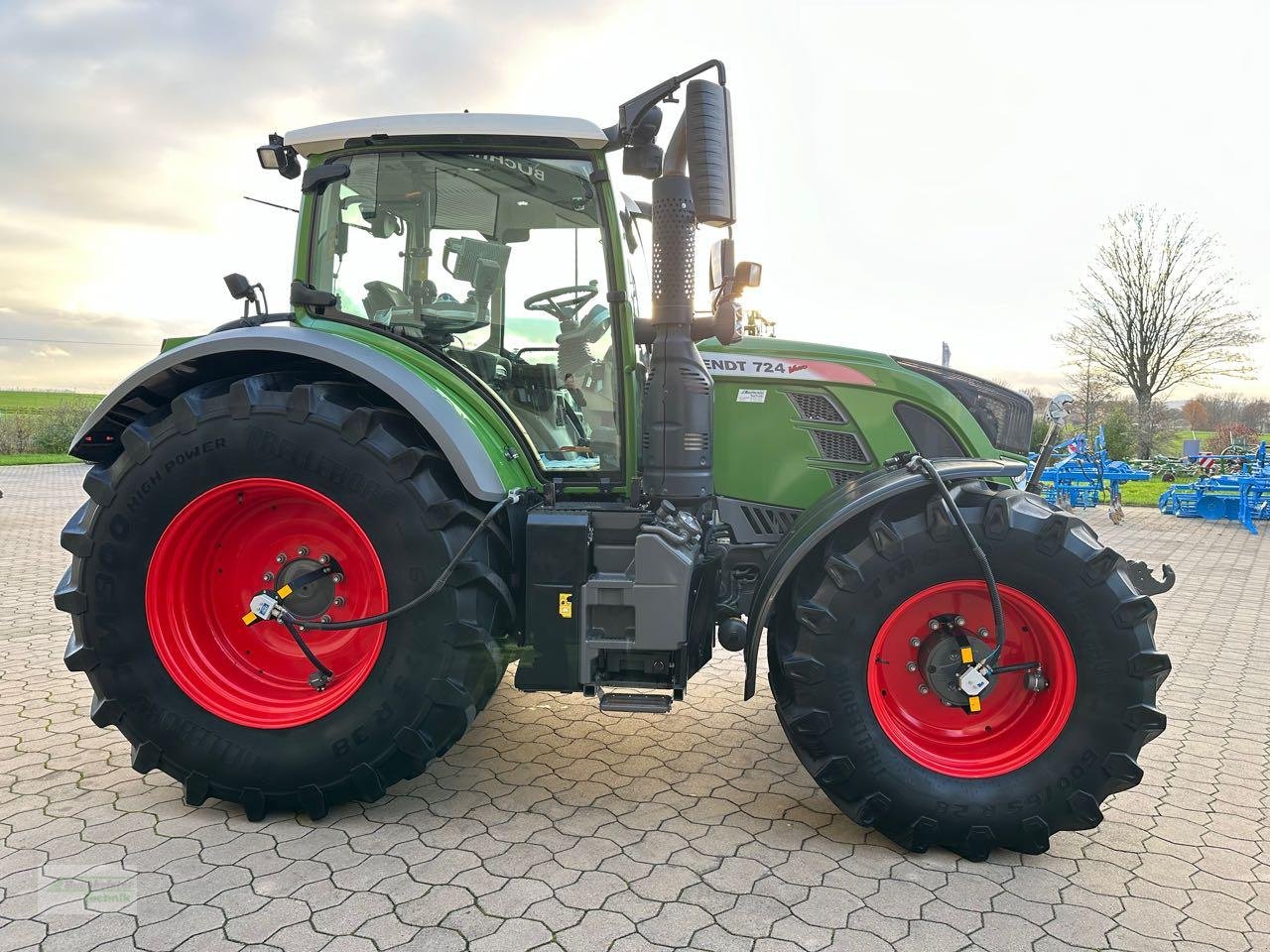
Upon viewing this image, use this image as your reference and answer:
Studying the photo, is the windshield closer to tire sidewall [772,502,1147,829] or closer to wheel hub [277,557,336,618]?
wheel hub [277,557,336,618]

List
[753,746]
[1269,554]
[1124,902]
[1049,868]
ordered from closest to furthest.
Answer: [1124,902]
[1049,868]
[753,746]
[1269,554]

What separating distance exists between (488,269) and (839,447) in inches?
65.9

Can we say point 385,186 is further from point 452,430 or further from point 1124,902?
point 1124,902

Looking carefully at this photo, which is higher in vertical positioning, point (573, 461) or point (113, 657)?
point (573, 461)

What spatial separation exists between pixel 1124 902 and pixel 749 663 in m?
1.40

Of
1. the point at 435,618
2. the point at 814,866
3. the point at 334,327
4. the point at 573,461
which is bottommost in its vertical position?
the point at 814,866

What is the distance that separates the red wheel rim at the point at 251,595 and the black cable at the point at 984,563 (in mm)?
2012

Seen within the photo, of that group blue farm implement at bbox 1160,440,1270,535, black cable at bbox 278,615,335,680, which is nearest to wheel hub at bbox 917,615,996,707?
black cable at bbox 278,615,335,680

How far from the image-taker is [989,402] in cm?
388

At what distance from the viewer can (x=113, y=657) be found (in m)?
3.25

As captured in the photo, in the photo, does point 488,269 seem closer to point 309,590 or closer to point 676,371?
point 676,371

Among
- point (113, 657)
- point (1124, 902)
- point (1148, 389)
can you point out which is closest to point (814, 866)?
point (1124, 902)

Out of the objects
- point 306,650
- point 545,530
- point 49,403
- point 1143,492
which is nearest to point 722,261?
point 545,530

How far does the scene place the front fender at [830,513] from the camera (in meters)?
3.08
